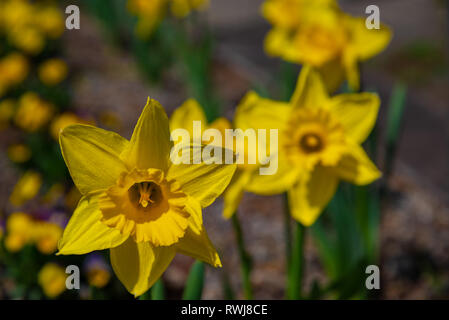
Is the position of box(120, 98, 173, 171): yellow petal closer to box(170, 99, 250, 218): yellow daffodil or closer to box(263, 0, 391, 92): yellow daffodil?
box(170, 99, 250, 218): yellow daffodil

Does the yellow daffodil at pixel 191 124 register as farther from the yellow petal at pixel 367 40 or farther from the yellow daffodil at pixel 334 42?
the yellow petal at pixel 367 40

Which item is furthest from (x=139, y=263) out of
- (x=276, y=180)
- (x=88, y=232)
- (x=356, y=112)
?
(x=356, y=112)

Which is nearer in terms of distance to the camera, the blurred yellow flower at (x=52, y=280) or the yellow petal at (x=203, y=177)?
the yellow petal at (x=203, y=177)

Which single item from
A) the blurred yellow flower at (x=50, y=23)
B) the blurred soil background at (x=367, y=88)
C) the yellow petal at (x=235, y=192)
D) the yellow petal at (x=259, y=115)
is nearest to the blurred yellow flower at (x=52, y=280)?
the blurred soil background at (x=367, y=88)

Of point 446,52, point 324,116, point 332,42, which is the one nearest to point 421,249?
point 332,42

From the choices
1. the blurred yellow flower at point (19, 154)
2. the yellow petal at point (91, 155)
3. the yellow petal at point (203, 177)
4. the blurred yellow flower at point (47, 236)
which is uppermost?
the blurred yellow flower at point (19, 154)

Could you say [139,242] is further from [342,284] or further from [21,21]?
[21,21]

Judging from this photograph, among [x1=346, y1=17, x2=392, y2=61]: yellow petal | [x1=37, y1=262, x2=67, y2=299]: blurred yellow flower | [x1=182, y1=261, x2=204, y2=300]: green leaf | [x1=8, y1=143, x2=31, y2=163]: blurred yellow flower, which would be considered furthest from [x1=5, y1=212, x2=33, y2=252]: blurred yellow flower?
[x1=346, y1=17, x2=392, y2=61]: yellow petal

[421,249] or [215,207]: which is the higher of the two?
[215,207]
